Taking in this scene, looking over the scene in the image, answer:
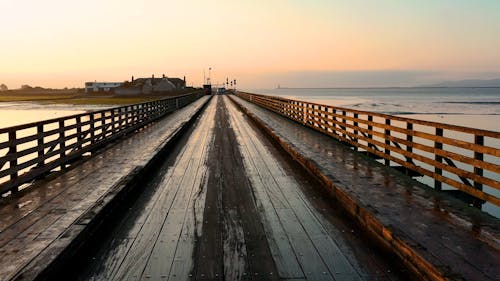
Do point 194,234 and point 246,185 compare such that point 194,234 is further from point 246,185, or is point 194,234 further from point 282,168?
point 282,168

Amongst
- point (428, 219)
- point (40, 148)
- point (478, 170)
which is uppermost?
point (40, 148)

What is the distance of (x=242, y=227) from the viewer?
656 cm

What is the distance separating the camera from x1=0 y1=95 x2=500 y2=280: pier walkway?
191 inches

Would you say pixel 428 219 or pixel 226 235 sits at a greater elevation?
pixel 428 219

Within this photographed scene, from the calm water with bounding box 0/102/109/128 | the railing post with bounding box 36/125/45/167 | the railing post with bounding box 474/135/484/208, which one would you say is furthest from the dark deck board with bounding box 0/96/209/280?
the calm water with bounding box 0/102/109/128

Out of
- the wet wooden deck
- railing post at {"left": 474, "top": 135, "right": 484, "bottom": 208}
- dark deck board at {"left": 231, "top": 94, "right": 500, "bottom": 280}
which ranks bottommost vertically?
the wet wooden deck

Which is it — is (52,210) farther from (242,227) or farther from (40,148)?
(40,148)

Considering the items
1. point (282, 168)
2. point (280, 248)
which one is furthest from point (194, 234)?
point (282, 168)

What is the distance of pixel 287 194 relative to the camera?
8.80m

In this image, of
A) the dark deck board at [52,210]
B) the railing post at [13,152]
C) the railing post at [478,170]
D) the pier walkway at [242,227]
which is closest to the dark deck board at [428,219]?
the pier walkway at [242,227]

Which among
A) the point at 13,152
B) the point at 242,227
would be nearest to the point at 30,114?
the point at 13,152

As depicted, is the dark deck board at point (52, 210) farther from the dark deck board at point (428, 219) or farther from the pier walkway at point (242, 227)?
the dark deck board at point (428, 219)

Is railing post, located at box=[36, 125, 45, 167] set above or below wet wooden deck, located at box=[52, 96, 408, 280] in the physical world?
above

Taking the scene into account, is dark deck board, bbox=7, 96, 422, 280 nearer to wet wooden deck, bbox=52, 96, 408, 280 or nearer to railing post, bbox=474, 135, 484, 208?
wet wooden deck, bbox=52, 96, 408, 280
